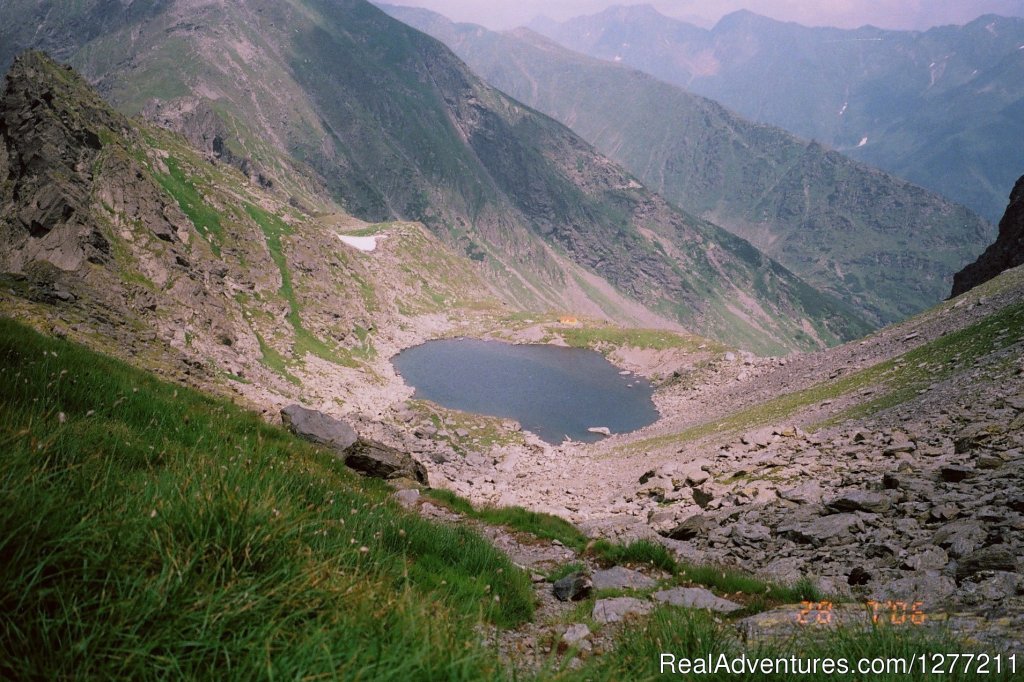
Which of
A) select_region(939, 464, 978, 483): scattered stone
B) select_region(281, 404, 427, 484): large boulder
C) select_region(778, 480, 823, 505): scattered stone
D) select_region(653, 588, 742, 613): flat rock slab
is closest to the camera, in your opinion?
select_region(653, 588, 742, 613): flat rock slab

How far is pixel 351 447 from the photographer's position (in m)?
15.1

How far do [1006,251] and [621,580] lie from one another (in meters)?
79.5

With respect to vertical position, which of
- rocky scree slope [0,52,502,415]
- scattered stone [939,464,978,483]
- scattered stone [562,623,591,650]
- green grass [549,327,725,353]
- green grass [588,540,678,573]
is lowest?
green grass [588,540,678,573]

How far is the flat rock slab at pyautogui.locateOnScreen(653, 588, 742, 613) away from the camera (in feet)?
22.3

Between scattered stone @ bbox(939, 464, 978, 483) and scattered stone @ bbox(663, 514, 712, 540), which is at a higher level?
scattered stone @ bbox(939, 464, 978, 483)

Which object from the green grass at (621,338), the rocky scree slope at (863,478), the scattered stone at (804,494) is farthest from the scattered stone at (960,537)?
the green grass at (621,338)

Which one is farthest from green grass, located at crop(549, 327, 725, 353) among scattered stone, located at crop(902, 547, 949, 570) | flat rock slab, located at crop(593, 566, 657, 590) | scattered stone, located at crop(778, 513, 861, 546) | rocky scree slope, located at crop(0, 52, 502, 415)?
flat rock slab, located at crop(593, 566, 657, 590)

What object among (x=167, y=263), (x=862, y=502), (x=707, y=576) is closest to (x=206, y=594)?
(x=707, y=576)

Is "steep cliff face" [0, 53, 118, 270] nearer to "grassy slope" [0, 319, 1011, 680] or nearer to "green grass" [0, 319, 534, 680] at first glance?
"grassy slope" [0, 319, 1011, 680]

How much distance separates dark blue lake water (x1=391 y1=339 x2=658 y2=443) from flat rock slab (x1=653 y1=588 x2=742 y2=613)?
184 feet

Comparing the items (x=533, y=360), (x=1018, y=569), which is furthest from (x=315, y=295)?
(x=1018, y=569)

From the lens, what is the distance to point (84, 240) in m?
40.6

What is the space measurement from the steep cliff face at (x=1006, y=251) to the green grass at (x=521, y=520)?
69.3 meters

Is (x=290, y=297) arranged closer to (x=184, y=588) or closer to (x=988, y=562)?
(x=988, y=562)
